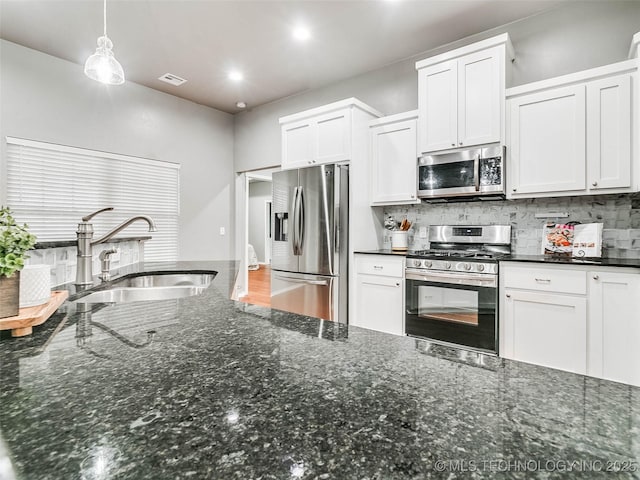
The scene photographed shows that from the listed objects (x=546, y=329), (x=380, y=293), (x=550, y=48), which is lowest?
(x=546, y=329)

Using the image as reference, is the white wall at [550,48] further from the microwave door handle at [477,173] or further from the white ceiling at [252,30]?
the microwave door handle at [477,173]

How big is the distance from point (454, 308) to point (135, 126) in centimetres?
416

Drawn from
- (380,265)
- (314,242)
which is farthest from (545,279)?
(314,242)

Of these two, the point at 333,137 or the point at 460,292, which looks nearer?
the point at 460,292

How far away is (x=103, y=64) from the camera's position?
1711 mm

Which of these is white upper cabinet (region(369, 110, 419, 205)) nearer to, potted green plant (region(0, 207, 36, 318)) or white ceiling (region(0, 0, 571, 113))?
white ceiling (region(0, 0, 571, 113))

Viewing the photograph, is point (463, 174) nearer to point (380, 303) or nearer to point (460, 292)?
point (460, 292)

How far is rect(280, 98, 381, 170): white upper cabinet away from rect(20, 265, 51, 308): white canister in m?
2.75

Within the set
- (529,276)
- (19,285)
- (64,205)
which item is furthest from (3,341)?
(64,205)

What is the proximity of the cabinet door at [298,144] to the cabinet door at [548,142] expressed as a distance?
1.88m

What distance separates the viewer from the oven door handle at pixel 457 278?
2479mm

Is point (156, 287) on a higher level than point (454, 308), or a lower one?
higher

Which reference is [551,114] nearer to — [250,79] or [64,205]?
[250,79]

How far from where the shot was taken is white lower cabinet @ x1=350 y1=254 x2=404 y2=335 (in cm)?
298
